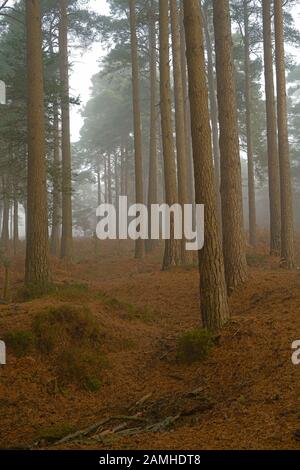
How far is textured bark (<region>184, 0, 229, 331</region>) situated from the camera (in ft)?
27.7

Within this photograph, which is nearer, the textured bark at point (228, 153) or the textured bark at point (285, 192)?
the textured bark at point (228, 153)

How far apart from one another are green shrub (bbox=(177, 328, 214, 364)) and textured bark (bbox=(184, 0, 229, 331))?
423 mm

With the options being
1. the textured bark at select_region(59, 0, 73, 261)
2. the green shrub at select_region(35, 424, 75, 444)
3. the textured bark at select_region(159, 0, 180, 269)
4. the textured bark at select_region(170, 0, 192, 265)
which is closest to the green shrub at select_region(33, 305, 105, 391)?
the green shrub at select_region(35, 424, 75, 444)

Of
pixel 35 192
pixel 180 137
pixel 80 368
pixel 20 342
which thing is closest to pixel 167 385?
pixel 80 368

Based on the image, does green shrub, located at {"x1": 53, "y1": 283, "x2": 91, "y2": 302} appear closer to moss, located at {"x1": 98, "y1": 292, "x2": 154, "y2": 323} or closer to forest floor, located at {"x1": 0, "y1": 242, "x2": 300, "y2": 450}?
forest floor, located at {"x1": 0, "y1": 242, "x2": 300, "y2": 450}

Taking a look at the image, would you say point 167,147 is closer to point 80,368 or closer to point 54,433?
point 80,368

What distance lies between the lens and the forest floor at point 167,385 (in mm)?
5285

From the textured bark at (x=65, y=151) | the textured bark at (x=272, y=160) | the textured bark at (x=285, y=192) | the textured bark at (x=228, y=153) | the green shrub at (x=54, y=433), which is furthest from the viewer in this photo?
the textured bark at (x=65, y=151)

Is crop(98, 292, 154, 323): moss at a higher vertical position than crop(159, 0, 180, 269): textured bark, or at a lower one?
lower

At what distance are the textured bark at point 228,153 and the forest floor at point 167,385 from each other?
25.0 inches

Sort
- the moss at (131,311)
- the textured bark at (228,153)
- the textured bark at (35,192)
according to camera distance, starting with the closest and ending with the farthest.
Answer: the moss at (131,311)
the textured bark at (228,153)
the textured bark at (35,192)

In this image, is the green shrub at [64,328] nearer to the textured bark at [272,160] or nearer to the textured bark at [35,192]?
the textured bark at [35,192]

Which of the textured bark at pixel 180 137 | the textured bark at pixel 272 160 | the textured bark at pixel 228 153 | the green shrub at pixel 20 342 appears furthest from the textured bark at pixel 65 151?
the green shrub at pixel 20 342

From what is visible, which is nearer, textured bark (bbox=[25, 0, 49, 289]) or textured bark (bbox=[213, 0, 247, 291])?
textured bark (bbox=[213, 0, 247, 291])
